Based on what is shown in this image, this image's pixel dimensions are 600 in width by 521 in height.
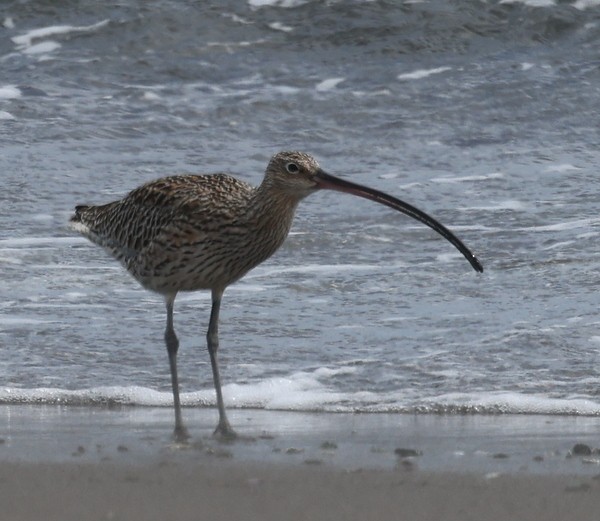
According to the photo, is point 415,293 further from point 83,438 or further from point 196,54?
point 196,54

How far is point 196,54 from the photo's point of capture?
Result: 44.3 feet

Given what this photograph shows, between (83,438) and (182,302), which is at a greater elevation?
(83,438)

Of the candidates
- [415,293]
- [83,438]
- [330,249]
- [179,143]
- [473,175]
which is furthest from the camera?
[179,143]

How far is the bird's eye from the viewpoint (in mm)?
6582

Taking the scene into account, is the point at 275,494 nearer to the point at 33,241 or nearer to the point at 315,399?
the point at 315,399

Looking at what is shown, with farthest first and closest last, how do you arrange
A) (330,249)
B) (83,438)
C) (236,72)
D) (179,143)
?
(236,72), (179,143), (330,249), (83,438)

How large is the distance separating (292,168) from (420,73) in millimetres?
6465

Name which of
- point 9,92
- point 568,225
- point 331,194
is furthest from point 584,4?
point 568,225

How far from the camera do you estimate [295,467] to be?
17.6ft

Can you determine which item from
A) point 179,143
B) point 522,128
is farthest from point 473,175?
point 179,143

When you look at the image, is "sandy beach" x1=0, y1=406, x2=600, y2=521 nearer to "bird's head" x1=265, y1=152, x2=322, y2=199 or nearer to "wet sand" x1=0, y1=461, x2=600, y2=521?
"wet sand" x1=0, y1=461, x2=600, y2=521

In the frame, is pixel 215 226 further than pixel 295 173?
Yes

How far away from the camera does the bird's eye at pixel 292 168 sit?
21.6 feet

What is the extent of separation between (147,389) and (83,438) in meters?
0.99
